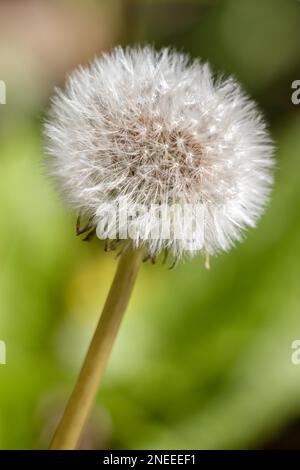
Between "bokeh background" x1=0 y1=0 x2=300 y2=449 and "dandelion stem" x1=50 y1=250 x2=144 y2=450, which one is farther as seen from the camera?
"bokeh background" x1=0 y1=0 x2=300 y2=449

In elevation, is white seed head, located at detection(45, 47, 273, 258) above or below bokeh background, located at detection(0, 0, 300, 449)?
above

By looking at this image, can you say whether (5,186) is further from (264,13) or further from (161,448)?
(264,13)

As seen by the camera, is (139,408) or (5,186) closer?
(139,408)

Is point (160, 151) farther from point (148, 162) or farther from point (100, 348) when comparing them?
point (100, 348)

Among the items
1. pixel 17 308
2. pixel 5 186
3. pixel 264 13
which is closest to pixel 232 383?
pixel 17 308

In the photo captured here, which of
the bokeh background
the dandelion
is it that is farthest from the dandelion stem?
the bokeh background

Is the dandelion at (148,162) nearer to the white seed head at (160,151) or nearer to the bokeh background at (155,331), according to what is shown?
the white seed head at (160,151)

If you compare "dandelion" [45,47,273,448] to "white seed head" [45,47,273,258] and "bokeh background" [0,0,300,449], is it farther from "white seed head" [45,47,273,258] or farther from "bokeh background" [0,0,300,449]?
"bokeh background" [0,0,300,449]
